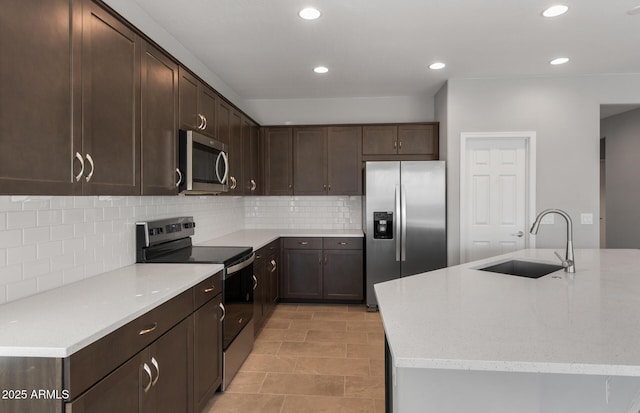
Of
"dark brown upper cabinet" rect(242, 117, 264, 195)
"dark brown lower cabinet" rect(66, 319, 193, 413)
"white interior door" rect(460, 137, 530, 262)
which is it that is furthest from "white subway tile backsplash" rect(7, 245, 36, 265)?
"white interior door" rect(460, 137, 530, 262)

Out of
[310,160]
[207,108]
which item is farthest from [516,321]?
[310,160]

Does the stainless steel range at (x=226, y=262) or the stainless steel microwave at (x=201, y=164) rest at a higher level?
the stainless steel microwave at (x=201, y=164)

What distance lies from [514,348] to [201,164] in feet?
7.59

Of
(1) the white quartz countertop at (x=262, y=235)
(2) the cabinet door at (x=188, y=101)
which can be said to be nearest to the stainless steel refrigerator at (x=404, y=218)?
(1) the white quartz countertop at (x=262, y=235)

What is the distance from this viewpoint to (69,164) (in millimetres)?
1470

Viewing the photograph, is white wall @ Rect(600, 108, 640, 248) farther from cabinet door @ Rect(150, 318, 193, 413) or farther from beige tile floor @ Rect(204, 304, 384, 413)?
cabinet door @ Rect(150, 318, 193, 413)

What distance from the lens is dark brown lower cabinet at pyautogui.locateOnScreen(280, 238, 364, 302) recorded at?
434 centimetres

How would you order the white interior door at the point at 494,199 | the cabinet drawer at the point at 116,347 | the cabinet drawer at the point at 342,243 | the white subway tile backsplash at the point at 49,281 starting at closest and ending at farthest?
the cabinet drawer at the point at 116,347, the white subway tile backsplash at the point at 49,281, the white interior door at the point at 494,199, the cabinet drawer at the point at 342,243

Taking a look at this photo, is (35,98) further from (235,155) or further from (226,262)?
(235,155)

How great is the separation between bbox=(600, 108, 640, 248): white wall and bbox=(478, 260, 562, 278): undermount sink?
132 inches

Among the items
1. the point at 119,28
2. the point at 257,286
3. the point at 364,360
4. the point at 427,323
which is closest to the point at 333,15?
the point at 119,28

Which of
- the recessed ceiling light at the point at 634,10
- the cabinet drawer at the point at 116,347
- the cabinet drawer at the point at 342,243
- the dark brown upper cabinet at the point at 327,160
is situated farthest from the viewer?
the dark brown upper cabinet at the point at 327,160

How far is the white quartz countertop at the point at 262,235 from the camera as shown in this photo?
3.53 meters

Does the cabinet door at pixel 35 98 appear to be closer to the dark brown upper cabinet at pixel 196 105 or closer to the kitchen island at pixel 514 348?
the dark brown upper cabinet at pixel 196 105
